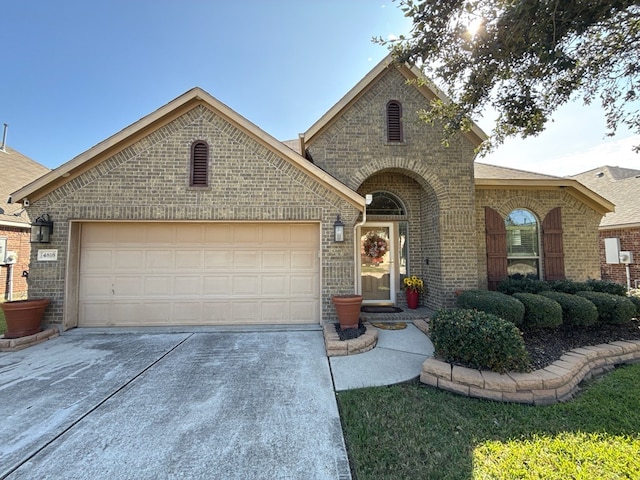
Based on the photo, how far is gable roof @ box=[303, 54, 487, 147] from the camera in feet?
24.7

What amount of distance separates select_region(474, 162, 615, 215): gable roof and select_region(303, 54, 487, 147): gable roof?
121cm

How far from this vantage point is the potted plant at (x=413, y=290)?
807cm

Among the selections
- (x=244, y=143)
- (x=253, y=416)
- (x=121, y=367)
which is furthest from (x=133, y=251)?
(x=253, y=416)

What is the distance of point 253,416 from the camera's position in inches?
123

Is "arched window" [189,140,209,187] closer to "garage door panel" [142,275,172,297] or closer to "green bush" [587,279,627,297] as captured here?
"garage door panel" [142,275,172,297]

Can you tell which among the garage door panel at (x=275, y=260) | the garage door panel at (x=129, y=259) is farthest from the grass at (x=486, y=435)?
the garage door panel at (x=129, y=259)

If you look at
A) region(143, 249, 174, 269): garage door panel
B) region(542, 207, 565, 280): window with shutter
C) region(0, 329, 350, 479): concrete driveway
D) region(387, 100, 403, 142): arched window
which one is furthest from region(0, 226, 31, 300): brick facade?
region(542, 207, 565, 280): window with shutter

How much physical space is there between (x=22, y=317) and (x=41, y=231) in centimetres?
183

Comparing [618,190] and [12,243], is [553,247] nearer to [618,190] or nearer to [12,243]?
[618,190]

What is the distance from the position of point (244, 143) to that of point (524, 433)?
7.02 m

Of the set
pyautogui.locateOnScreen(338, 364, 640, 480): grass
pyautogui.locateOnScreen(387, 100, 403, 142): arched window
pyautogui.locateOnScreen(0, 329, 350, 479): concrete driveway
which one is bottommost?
pyautogui.locateOnScreen(338, 364, 640, 480): grass

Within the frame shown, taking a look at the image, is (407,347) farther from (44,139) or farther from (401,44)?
(44,139)

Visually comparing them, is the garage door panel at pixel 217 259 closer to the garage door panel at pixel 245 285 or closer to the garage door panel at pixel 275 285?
the garage door panel at pixel 245 285

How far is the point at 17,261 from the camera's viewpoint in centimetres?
1137
